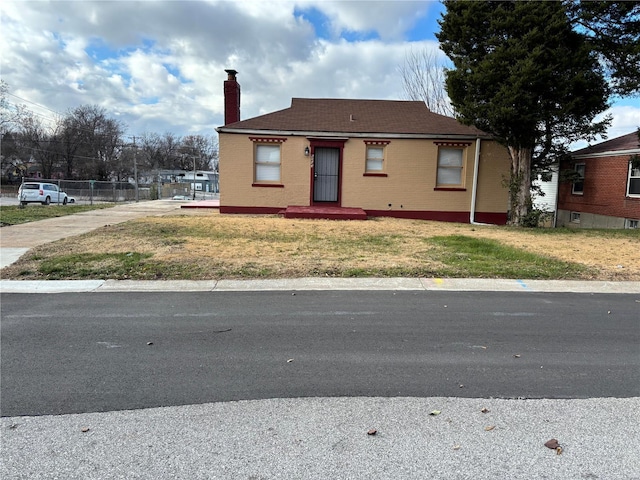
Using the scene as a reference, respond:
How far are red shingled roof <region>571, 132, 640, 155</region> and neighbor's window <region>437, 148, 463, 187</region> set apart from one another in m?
7.11

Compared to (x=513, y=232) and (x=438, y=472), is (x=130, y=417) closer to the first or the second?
(x=438, y=472)

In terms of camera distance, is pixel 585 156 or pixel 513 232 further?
pixel 585 156

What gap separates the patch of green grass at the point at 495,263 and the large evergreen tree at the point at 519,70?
15.9 feet

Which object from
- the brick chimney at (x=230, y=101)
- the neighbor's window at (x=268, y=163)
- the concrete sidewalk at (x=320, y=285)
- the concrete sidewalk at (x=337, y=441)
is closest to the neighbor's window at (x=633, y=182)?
the concrete sidewalk at (x=320, y=285)

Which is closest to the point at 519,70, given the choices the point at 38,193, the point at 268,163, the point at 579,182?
the point at 268,163

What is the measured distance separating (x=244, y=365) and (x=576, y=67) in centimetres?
1322

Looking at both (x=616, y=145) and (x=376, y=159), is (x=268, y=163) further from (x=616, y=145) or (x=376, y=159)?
(x=616, y=145)

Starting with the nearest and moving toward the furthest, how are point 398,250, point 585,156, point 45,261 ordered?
point 45,261 < point 398,250 < point 585,156

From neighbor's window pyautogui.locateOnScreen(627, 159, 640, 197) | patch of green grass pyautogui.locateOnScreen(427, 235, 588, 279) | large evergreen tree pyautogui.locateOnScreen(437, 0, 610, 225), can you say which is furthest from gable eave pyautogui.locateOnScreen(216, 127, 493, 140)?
neighbor's window pyautogui.locateOnScreen(627, 159, 640, 197)

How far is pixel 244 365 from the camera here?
3.90 meters

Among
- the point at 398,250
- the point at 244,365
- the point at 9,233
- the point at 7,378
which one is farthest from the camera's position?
the point at 9,233

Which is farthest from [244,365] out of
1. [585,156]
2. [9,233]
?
[585,156]

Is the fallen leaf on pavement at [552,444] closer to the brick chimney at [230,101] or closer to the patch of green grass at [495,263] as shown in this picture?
the patch of green grass at [495,263]

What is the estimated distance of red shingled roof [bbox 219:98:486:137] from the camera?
16.2 metres
